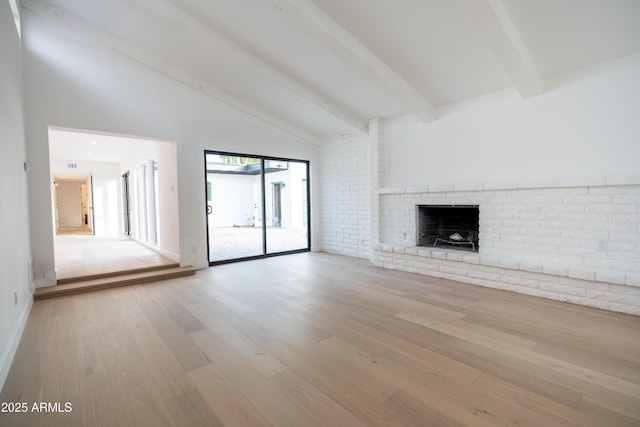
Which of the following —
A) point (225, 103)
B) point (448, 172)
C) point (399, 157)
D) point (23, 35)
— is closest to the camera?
point (23, 35)

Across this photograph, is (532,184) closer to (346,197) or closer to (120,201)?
(346,197)

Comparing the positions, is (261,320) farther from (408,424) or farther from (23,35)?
(23,35)

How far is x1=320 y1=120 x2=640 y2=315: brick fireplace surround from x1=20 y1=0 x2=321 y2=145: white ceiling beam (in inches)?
77.3

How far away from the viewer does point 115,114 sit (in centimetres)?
427

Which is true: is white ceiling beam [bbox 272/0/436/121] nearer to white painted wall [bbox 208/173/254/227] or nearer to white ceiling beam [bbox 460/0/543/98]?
white ceiling beam [bbox 460/0/543/98]

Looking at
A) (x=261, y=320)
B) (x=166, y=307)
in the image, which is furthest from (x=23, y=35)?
(x=261, y=320)

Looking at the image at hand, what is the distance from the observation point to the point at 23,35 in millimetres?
3633

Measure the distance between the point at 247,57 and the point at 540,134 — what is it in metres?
3.79

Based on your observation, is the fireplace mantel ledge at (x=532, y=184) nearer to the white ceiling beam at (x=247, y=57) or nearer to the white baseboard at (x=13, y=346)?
the white ceiling beam at (x=247, y=57)

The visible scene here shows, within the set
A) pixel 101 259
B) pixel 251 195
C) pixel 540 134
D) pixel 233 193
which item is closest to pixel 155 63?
pixel 101 259

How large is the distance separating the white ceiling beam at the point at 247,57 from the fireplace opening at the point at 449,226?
1.92 metres

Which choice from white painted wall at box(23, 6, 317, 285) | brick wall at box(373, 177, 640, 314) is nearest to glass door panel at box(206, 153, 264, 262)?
white painted wall at box(23, 6, 317, 285)

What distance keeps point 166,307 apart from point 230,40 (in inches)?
132

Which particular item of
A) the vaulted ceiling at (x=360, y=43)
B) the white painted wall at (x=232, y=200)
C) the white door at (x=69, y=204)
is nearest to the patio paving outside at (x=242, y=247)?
the vaulted ceiling at (x=360, y=43)
